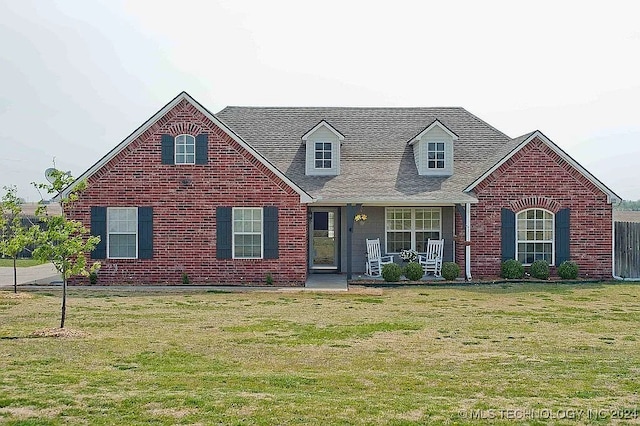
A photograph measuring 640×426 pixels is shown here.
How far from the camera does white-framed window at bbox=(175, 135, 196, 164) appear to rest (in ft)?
63.2

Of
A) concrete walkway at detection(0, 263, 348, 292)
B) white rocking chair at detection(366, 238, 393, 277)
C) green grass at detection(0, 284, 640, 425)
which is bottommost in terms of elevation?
green grass at detection(0, 284, 640, 425)

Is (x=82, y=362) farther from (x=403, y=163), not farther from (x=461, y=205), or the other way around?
(x=403, y=163)

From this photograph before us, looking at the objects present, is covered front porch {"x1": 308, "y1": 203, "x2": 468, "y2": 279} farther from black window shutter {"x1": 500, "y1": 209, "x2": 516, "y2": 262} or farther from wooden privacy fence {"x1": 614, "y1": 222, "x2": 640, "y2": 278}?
wooden privacy fence {"x1": 614, "y1": 222, "x2": 640, "y2": 278}

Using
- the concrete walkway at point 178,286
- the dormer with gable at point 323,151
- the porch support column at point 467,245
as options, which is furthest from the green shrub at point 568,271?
the dormer with gable at point 323,151

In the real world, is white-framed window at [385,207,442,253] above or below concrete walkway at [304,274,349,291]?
above

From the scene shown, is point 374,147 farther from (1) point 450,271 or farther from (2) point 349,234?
(1) point 450,271

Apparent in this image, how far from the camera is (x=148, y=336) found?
1086cm

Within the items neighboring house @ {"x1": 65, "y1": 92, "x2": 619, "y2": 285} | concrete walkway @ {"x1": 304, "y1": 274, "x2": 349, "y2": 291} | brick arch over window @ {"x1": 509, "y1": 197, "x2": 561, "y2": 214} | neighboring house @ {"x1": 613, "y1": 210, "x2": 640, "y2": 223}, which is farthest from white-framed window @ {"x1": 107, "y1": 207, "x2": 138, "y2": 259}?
neighboring house @ {"x1": 613, "y1": 210, "x2": 640, "y2": 223}

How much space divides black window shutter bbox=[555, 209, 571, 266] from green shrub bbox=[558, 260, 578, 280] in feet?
1.20

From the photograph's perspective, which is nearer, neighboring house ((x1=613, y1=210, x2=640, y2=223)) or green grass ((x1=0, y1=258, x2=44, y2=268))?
green grass ((x1=0, y1=258, x2=44, y2=268))

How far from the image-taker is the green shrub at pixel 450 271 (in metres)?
19.8

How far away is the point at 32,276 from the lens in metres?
22.2

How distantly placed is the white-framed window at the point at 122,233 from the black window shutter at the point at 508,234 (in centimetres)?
1085

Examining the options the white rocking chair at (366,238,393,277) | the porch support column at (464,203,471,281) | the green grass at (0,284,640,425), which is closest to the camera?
the green grass at (0,284,640,425)
